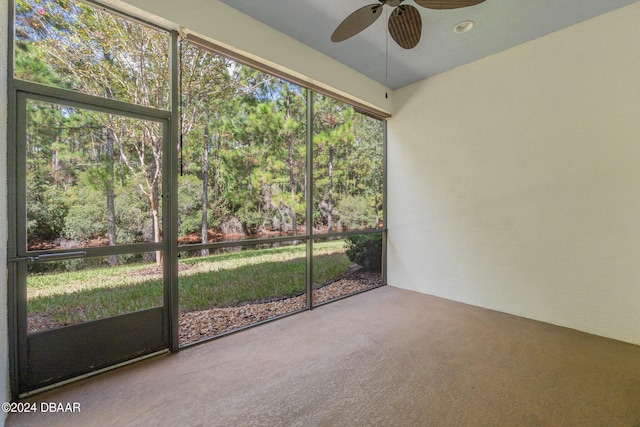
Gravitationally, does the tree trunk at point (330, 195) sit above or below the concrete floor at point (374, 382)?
above

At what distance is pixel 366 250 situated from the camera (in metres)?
4.44

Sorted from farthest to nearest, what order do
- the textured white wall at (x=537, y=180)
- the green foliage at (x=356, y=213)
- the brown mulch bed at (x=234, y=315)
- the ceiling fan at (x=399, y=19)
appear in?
1. the green foliage at (x=356, y=213)
2. the textured white wall at (x=537, y=180)
3. the brown mulch bed at (x=234, y=315)
4. the ceiling fan at (x=399, y=19)

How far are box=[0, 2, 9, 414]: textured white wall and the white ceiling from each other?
5.32ft

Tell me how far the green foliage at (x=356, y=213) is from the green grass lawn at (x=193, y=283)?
0.35m

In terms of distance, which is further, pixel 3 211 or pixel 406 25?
pixel 406 25

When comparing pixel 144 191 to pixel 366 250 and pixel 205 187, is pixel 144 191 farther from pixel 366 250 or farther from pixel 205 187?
pixel 366 250

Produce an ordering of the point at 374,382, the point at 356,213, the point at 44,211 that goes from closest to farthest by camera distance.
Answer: the point at 44,211, the point at 374,382, the point at 356,213

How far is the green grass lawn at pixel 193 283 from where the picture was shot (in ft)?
6.33

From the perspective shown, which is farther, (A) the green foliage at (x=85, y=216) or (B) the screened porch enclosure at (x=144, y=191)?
(A) the green foliage at (x=85, y=216)

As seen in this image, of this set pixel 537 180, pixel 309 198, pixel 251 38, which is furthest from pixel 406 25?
pixel 537 180

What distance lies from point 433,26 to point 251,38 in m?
1.88

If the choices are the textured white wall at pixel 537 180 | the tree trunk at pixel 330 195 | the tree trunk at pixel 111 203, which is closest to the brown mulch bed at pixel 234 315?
the tree trunk at pixel 111 203

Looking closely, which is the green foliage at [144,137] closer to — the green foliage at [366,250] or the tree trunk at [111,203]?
the tree trunk at [111,203]

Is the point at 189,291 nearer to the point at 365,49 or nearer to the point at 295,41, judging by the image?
the point at 295,41
